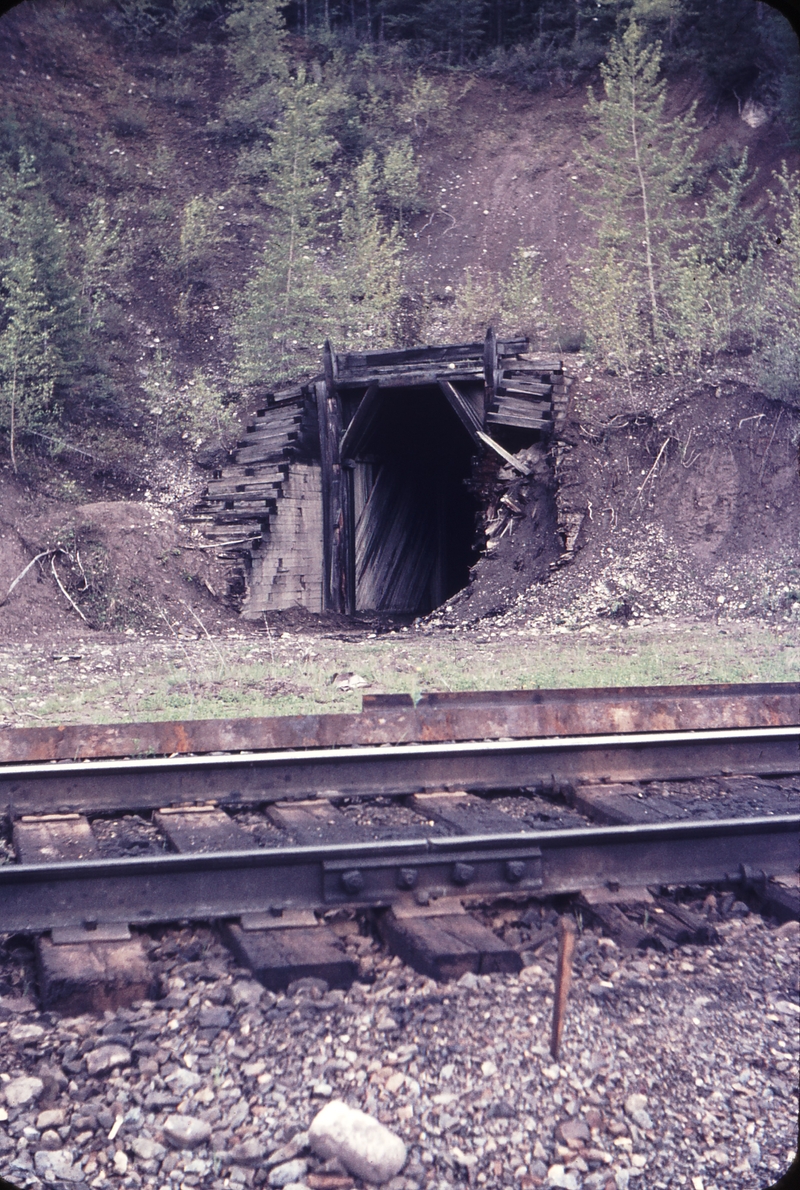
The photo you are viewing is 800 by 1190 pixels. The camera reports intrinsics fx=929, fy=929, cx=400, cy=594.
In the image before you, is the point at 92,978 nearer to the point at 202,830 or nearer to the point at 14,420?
the point at 202,830

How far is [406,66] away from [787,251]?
72.1 feet

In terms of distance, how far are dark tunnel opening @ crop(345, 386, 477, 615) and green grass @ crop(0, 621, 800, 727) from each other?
18.2 feet

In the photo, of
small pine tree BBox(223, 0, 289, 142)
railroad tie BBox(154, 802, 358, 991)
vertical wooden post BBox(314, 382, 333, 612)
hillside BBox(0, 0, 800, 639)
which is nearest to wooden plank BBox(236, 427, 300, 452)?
vertical wooden post BBox(314, 382, 333, 612)

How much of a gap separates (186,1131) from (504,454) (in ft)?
43.3

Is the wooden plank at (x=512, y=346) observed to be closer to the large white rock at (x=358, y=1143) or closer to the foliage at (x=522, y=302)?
the foliage at (x=522, y=302)

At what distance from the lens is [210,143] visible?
98.3ft

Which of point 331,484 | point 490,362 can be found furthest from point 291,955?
point 331,484

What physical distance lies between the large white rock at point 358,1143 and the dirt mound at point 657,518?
10.1 metres

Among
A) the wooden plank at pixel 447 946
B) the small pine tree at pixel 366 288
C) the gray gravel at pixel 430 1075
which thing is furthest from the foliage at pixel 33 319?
the gray gravel at pixel 430 1075

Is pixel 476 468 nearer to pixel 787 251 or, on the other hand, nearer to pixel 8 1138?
pixel 787 251

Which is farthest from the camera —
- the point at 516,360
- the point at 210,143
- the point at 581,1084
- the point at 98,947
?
the point at 210,143

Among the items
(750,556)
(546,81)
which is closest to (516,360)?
(750,556)

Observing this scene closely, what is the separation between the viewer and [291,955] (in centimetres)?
295

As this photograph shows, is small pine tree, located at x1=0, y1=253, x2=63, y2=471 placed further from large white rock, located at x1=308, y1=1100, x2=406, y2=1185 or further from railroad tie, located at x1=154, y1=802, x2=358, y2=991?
large white rock, located at x1=308, y1=1100, x2=406, y2=1185
